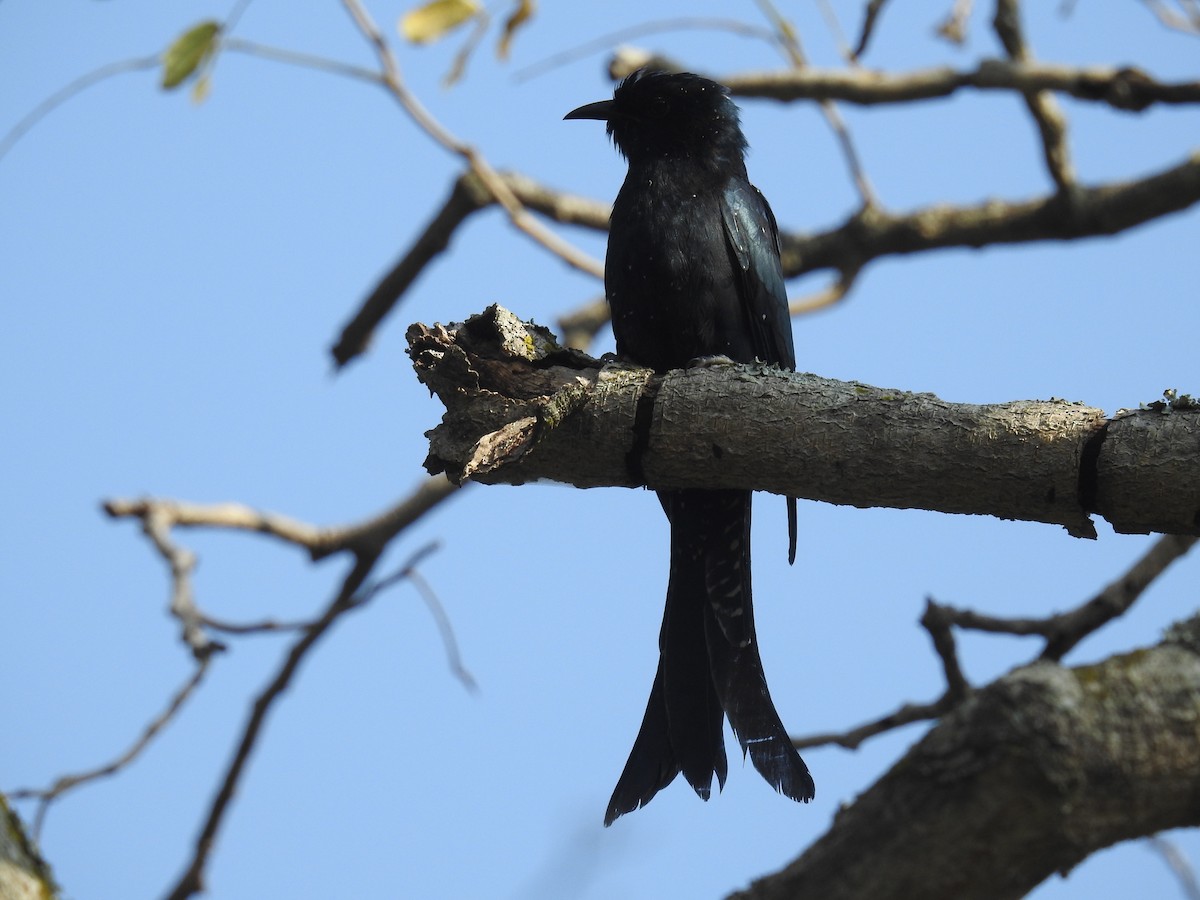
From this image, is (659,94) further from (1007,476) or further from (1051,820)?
(1051,820)

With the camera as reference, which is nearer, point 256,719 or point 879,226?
point 256,719

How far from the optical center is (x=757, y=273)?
3.82 metres

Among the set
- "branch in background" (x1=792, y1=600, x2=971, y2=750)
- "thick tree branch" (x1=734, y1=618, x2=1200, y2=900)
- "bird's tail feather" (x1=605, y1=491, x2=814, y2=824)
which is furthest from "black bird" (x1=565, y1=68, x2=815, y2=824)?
"thick tree branch" (x1=734, y1=618, x2=1200, y2=900)

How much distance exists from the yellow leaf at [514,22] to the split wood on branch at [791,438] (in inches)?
87.9

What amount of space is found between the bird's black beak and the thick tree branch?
2886mm

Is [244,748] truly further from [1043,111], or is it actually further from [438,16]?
[1043,111]

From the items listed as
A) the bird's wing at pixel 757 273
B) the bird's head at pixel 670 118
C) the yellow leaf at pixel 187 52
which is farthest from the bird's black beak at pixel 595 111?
the yellow leaf at pixel 187 52

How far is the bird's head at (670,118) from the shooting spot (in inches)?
161

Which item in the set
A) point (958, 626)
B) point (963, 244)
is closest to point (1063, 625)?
point (958, 626)

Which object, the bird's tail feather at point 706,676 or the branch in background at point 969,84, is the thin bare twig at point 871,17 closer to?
the branch in background at point 969,84

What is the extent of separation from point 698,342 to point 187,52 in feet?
7.32

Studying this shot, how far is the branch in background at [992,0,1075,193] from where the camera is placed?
5145 mm

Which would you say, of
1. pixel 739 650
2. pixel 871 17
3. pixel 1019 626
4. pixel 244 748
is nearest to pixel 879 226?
pixel 871 17

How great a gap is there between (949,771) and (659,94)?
2.93 m
